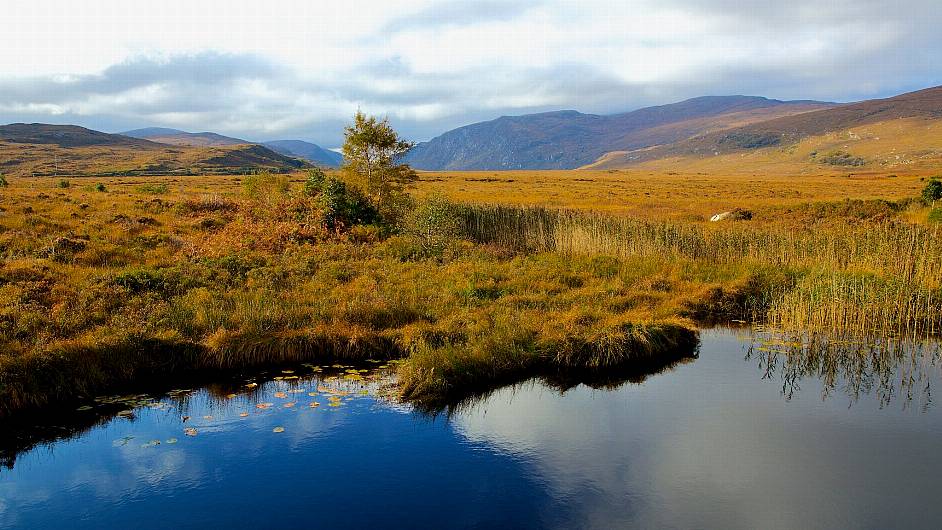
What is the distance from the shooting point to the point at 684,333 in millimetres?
18672

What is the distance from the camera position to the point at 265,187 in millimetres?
41062

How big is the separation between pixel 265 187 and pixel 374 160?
951cm

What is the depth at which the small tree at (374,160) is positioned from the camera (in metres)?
35.2

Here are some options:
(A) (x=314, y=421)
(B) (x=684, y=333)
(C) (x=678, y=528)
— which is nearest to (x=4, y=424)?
(A) (x=314, y=421)

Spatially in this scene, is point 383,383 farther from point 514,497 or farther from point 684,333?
point 684,333

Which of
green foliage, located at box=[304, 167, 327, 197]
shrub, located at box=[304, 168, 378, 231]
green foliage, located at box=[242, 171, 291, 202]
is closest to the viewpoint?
shrub, located at box=[304, 168, 378, 231]

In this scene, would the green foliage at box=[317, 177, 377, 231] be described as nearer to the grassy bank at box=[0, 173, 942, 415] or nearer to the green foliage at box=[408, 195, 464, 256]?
the grassy bank at box=[0, 173, 942, 415]

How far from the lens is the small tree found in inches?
1388

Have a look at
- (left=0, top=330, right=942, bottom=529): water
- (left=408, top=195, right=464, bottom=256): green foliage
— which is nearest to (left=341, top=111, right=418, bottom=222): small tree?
(left=408, top=195, right=464, bottom=256): green foliage

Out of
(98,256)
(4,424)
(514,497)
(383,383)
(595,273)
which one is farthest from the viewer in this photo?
(595,273)

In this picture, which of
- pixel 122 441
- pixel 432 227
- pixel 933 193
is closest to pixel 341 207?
pixel 432 227

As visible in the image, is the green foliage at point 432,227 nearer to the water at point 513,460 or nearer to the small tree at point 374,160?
the small tree at point 374,160

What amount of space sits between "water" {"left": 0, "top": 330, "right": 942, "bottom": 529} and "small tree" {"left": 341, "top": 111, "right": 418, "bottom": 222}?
69.4 ft

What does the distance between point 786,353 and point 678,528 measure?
31.9ft
